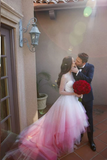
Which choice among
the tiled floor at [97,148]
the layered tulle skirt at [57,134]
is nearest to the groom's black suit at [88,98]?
the layered tulle skirt at [57,134]

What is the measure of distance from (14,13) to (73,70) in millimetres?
1688

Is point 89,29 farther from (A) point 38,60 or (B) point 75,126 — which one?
(B) point 75,126

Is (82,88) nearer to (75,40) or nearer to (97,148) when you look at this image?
(97,148)

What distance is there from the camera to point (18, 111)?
10.8 ft

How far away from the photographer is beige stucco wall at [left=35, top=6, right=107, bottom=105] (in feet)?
18.2

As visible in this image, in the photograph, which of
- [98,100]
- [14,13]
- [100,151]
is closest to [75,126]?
[100,151]

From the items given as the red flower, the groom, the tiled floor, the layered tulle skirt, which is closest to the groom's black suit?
the groom

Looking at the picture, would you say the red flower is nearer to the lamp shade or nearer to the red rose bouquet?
the red rose bouquet

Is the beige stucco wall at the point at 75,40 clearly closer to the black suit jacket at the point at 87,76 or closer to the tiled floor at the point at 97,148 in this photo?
the tiled floor at the point at 97,148

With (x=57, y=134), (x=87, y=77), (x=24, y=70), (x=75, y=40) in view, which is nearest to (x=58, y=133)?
(x=57, y=134)

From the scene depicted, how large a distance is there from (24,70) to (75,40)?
125 inches

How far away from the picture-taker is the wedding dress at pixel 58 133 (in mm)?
2883

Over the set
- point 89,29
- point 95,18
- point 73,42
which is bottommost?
point 73,42

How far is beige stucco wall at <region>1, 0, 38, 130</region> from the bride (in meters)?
0.63
